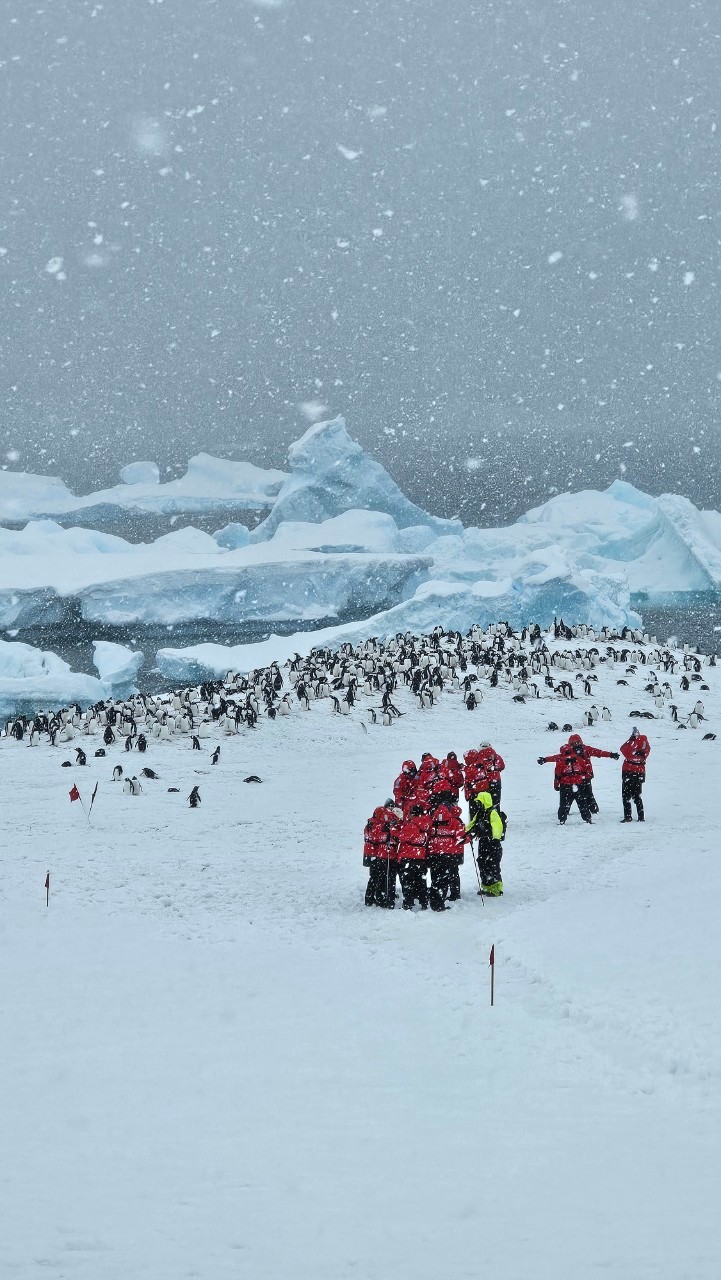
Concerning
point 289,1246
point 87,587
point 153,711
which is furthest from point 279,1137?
point 87,587

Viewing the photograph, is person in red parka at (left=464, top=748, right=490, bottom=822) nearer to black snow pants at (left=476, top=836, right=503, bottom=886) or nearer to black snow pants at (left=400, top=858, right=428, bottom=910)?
black snow pants at (left=476, top=836, right=503, bottom=886)

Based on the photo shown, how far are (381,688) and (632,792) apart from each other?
10916 mm

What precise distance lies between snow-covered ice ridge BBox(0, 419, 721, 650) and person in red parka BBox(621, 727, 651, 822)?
24.7m

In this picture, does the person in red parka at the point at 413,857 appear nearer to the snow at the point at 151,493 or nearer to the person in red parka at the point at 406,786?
the person in red parka at the point at 406,786

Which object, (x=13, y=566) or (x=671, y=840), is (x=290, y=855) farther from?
(x=13, y=566)

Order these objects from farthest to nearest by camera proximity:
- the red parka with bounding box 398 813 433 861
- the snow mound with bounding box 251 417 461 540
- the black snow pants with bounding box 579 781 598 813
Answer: the snow mound with bounding box 251 417 461 540 → the black snow pants with bounding box 579 781 598 813 → the red parka with bounding box 398 813 433 861

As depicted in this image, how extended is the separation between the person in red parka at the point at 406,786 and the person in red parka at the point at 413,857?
40 centimetres

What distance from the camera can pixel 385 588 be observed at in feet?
152

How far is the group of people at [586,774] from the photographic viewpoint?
1050cm

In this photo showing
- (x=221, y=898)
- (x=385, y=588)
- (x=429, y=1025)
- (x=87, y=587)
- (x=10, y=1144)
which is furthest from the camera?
(x=385, y=588)

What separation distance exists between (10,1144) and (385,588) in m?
42.1

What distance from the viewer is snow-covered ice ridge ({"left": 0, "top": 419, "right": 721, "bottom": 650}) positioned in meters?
38.9

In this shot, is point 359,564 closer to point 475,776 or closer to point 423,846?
point 475,776

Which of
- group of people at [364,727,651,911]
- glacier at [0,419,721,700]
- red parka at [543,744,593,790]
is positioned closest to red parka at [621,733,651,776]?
red parka at [543,744,593,790]
